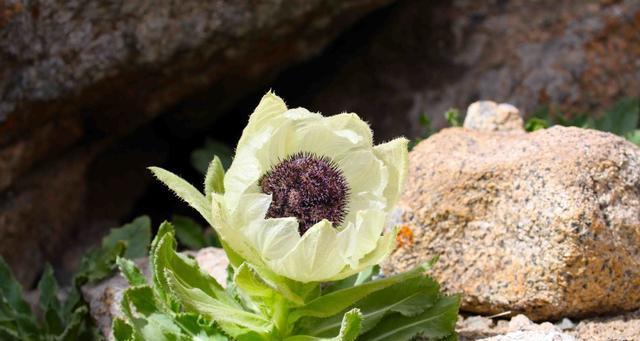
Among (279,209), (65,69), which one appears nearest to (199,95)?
(65,69)

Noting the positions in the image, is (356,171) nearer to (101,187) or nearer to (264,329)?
(264,329)

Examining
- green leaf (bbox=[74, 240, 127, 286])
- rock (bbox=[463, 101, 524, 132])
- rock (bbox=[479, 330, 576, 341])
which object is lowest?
rock (bbox=[479, 330, 576, 341])

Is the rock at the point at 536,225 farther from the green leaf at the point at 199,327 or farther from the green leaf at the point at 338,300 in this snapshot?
the green leaf at the point at 199,327

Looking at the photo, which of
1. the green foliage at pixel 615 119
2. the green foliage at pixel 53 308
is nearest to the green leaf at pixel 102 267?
the green foliage at pixel 53 308

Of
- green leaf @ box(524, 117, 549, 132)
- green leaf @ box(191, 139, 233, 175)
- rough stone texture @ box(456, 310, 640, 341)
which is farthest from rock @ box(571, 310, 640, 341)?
green leaf @ box(191, 139, 233, 175)

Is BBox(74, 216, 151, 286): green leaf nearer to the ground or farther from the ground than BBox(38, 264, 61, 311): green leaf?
farther from the ground

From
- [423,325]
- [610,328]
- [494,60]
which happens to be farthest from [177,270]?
[494,60]

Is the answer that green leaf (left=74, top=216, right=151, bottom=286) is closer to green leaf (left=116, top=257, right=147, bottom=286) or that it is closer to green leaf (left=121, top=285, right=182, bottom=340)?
green leaf (left=116, top=257, right=147, bottom=286)
